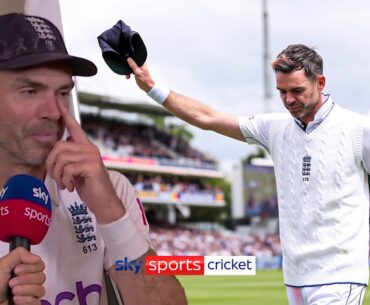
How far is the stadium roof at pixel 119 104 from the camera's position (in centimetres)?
3135

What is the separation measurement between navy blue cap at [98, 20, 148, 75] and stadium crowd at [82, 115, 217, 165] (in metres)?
29.1

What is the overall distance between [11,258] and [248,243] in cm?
3619

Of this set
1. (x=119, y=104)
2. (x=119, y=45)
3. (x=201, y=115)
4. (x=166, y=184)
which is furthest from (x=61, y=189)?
(x=166, y=184)

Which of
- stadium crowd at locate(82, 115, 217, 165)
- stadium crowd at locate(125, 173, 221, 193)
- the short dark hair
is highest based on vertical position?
the short dark hair

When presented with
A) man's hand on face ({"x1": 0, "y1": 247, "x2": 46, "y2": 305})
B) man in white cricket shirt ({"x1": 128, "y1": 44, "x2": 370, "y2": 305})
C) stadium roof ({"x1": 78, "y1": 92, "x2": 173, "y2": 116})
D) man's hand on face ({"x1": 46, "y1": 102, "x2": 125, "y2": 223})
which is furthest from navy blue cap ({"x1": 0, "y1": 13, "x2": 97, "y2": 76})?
stadium roof ({"x1": 78, "y1": 92, "x2": 173, "y2": 116})

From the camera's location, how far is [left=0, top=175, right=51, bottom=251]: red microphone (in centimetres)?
149

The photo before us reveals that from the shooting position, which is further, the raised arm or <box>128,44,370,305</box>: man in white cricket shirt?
the raised arm

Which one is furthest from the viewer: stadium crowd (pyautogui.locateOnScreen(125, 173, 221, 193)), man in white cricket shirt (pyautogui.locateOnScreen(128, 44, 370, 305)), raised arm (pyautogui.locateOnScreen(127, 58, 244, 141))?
stadium crowd (pyautogui.locateOnScreen(125, 173, 221, 193))

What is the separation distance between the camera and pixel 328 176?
3174 mm

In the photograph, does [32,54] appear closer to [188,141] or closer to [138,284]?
[138,284]

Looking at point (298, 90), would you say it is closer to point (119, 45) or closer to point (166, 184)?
point (119, 45)

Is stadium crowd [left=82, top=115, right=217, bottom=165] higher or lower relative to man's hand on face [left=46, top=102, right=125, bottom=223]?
lower

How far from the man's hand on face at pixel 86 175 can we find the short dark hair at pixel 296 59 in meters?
1.54

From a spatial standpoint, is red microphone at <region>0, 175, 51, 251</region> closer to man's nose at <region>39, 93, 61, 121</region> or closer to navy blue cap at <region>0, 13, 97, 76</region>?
man's nose at <region>39, 93, 61, 121</region>
